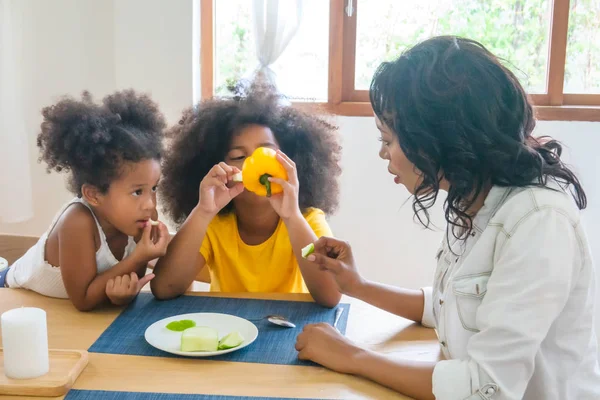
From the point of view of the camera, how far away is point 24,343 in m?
1.06

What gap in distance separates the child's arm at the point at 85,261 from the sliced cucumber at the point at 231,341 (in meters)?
0.39

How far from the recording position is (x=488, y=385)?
0.98 meters

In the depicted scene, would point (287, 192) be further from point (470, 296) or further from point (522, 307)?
point (522, 307)

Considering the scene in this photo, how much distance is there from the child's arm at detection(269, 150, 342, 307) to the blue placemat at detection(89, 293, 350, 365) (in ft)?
0.11

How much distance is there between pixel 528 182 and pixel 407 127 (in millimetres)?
236

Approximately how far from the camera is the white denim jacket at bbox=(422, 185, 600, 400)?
0.97 meters

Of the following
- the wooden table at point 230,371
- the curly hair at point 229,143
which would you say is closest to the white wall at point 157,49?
the curly hair at point 229,143

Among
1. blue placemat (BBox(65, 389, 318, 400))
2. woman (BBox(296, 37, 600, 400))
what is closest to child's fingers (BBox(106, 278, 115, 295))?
blue placemat (BBox(65, 389, 318, 400))

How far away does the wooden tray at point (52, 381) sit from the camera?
3.41ft

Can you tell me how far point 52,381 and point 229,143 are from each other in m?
0.95

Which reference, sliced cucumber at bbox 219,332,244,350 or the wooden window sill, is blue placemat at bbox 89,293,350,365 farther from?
the wooden window sill

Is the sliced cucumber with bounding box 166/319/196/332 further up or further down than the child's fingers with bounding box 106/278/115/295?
further down

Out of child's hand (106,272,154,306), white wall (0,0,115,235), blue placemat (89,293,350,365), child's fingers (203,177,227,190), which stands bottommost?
blue placemat (89,293,350,365)

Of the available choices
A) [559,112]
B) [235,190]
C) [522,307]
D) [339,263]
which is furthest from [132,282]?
[559,112]
